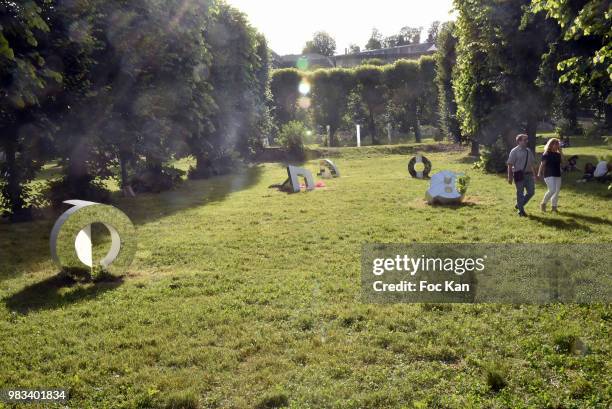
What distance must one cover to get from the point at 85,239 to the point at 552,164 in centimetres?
1256

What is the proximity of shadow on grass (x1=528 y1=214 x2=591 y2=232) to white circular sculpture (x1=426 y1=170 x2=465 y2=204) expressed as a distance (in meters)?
3.33

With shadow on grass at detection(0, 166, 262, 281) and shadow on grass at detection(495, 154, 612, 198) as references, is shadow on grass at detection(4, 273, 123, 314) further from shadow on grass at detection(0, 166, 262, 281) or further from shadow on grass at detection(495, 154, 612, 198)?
shadow on grass at detection(495, 154, 612, 198)

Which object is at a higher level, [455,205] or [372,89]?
[372,89]

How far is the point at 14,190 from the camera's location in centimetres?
1773

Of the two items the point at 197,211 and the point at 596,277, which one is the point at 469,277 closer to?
the point at 596,277

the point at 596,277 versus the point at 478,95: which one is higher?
the point at 478,95

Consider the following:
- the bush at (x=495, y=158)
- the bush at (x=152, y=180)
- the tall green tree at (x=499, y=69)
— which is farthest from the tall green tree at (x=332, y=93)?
the bush at (x=152, y=180)

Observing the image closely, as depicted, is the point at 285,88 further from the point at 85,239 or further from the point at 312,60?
the point at 312,60

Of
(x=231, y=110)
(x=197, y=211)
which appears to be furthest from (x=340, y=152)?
(x=197, y=211)

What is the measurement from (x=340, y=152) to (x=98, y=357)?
139 ft

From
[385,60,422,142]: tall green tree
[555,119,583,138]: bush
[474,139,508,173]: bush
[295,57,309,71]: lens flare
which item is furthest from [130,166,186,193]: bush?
[295,57,309,71]: lens flare

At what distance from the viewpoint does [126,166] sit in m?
24.9

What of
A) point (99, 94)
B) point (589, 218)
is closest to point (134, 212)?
point (99, 94)

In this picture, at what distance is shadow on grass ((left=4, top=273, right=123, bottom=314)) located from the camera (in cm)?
837
